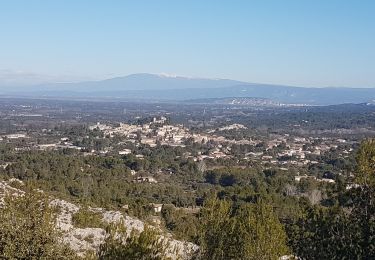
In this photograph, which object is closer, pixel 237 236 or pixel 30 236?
pixel 30 236

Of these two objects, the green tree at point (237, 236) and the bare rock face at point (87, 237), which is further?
the bare rock face at point (87, 237)

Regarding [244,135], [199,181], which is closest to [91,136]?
[244,135]

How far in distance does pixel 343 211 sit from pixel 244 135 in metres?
110

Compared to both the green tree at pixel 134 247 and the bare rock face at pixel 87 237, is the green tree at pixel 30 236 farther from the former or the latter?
the bare rock face at pixel 87 237

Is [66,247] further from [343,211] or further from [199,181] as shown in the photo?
[199,181]

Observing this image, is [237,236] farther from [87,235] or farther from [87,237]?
[87,235]

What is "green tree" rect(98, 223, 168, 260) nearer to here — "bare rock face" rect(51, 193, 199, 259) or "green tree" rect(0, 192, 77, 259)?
"green tree" rect(0, 192, 77, 259)

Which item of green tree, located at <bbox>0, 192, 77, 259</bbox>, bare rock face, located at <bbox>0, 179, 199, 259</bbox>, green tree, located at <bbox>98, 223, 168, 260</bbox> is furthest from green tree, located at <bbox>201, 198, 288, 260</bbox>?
green tree, located at <bbox>0, 192, 77, 259</bbox>

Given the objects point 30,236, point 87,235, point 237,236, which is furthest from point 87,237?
point 30,236

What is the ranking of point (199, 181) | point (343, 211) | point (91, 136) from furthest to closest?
point (91, 136) < point (199, 181) < point (343, 211)

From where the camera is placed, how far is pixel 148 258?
12.1m

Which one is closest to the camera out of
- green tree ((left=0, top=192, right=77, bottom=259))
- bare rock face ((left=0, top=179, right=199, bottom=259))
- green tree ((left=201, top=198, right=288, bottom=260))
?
green tree ((left=0, top=192, right=77, bottom=259))

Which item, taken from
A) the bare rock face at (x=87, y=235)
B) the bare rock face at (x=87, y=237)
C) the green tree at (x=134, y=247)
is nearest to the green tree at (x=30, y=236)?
the bare rock face at (x=87, y=235)

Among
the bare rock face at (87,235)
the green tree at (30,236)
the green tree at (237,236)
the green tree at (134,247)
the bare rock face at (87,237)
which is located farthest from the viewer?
the bare rock face at (87,237)
